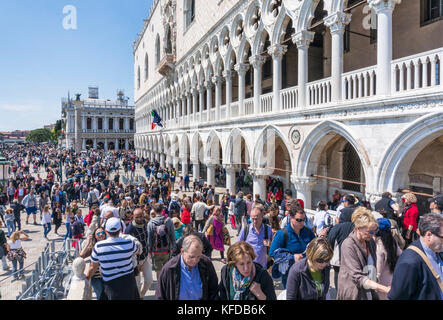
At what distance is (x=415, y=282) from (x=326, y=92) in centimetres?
814

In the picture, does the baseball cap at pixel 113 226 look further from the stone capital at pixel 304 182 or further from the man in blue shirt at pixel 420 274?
the stone capital at pixel 304 182

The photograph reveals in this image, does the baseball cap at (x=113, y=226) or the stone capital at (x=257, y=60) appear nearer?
the baseball cap at (x=113, y=226)

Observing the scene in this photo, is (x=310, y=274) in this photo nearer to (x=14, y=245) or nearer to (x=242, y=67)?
(x=14, y=245)

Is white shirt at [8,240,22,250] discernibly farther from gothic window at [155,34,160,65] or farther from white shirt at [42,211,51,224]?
gothic window at [155,34,160,65]

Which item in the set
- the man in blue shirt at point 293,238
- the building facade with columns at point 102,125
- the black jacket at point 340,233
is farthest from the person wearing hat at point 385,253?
the building facade with columns at point 102,125

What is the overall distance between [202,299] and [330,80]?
25.3ft

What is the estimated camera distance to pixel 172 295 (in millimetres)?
2764

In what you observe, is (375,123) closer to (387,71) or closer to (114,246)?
(387,71)

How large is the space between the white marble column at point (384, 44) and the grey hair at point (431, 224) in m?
5.25

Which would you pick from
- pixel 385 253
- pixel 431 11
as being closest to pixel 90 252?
pixel 385 253

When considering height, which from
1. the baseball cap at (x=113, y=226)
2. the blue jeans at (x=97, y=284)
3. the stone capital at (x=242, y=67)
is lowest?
the blue jeans at (x=97, y=284)

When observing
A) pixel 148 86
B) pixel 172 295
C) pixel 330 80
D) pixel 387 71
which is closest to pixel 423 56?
pixel 387 71

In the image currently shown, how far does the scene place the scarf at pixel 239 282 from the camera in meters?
2.64

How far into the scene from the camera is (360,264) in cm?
296
